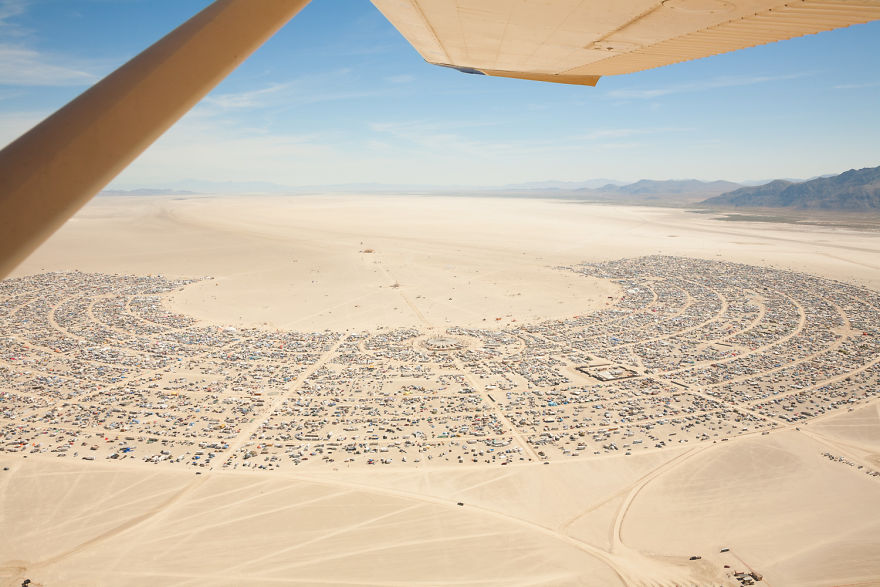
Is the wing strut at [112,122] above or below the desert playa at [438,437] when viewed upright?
above

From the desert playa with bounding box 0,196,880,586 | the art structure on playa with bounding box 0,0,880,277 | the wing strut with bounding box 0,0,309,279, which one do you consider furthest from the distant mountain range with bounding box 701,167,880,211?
the wing strut with bounding box 0,0,309,279

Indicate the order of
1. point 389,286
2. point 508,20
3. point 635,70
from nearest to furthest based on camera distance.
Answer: point 508,20 < point 635,70 < point 389,286

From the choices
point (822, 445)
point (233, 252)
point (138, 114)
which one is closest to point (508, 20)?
point (138, 114)

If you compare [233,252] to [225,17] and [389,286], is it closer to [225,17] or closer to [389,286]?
[389,286]

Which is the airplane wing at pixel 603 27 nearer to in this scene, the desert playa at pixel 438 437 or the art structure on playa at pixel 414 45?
the art structure on playa at pixel 414 45

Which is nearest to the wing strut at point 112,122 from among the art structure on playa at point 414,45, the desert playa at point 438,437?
the art structure on playa at point 414,45

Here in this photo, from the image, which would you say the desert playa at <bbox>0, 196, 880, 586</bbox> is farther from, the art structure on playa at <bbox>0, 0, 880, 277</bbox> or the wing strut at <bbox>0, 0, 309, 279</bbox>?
the wing strut at <bbox>0, 0, 309, 279</bbox>

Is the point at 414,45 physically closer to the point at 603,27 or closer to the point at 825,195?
the point at 603,27
